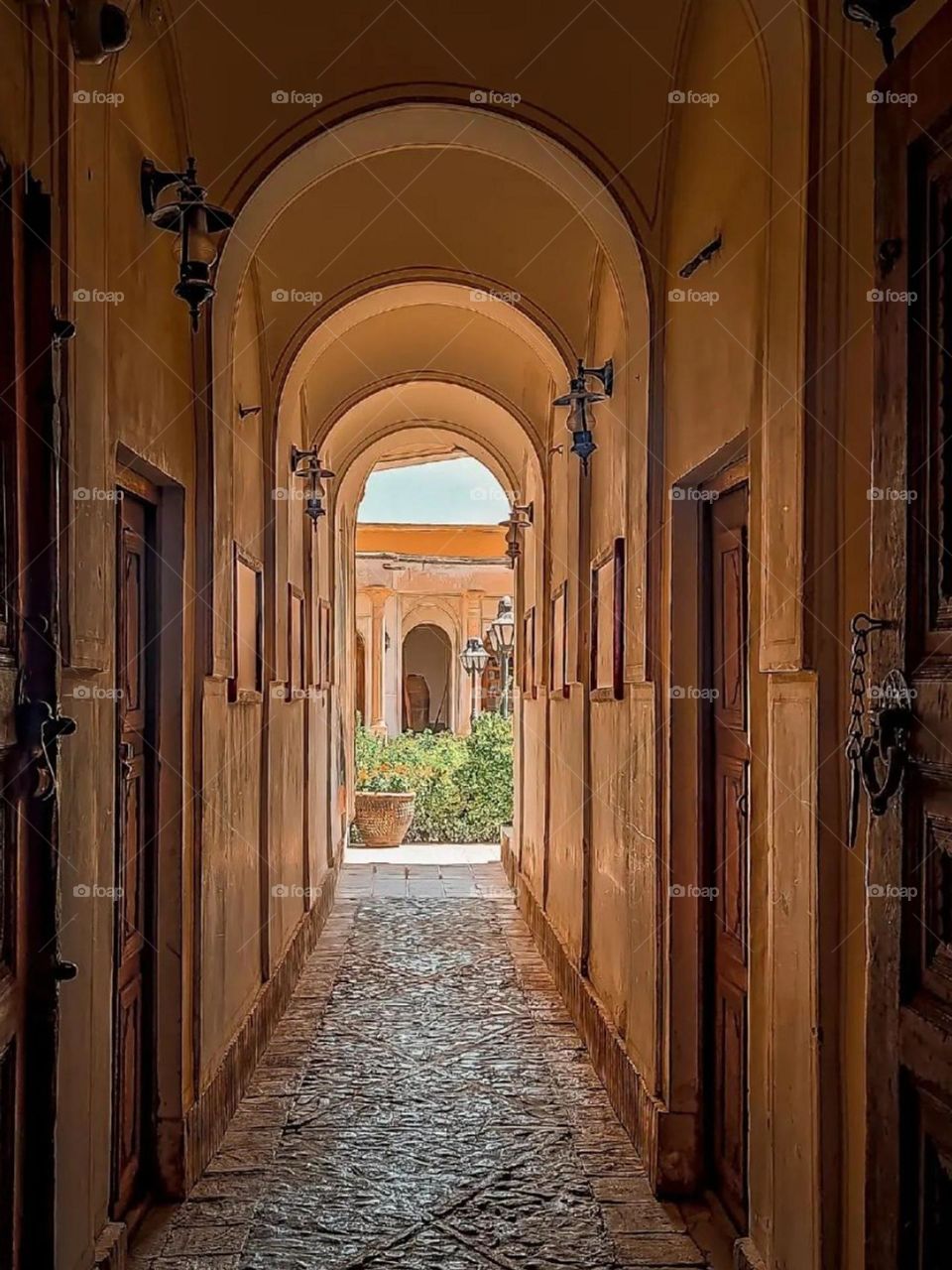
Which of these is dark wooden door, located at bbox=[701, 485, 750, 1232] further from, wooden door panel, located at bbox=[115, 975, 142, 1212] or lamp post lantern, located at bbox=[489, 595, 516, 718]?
lamp post lantern, located at bbox=[489, 595, 516, 718]

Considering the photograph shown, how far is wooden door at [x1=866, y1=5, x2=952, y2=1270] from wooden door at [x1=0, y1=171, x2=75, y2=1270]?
5.01 ft

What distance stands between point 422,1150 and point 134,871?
1.66 meters

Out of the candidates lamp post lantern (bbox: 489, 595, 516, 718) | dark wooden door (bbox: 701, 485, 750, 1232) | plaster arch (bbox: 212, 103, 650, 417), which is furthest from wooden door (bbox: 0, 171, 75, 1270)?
lamp post lantern (bbox: 489, 595, 516, 718)

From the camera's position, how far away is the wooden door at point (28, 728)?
2.32 metres

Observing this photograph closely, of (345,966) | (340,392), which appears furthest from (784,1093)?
(340,392)

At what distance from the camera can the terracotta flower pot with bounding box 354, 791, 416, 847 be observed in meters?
14.7

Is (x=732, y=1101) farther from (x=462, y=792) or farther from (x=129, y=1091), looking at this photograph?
(x=462, y=792)

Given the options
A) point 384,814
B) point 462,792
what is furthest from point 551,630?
point 462,792

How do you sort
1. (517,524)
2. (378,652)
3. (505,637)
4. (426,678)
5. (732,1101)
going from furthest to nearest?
1. (426,678)
2. (378,652)
3. (505,637)
4. (517,524)
5. (732,1101)

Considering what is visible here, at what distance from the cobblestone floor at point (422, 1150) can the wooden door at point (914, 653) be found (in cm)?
223

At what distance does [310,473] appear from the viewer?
8523 mm

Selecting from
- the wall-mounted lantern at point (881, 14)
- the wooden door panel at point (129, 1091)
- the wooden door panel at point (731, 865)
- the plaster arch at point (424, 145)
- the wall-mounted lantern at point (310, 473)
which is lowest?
the wooden door panel at point (129, 1091)

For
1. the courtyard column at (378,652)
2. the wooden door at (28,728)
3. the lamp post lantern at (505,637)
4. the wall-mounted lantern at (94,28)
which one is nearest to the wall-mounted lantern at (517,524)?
the lamp post lantern at (505,637)

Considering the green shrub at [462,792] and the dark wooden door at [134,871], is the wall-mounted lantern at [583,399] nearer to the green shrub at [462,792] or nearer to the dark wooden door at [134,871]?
the dark wooden door at [134,871]
